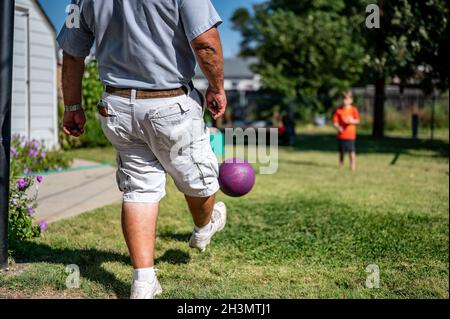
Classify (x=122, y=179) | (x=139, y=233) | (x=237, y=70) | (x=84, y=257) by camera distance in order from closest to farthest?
(x=139, y=233)
(x=122, y=179)
(x=84, y=257)
(x=237, y=70)

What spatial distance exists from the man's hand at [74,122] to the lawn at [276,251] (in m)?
0.84

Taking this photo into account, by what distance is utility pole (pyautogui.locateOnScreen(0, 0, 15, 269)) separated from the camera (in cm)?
324

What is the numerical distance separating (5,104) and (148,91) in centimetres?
97

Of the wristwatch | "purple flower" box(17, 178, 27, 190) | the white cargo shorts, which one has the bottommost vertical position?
"purple flower" box(17, 178, 27, 190)

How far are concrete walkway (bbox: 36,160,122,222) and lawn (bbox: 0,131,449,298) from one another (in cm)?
39

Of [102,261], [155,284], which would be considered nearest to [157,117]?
[155,284]

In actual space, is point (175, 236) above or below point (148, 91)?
below

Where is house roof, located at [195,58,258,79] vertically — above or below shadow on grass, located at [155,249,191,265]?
above

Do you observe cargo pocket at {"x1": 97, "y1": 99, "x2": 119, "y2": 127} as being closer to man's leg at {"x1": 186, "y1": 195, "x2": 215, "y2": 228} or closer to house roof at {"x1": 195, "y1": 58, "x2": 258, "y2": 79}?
man's leg at {"x1": 186, "y1": 195, "x2": 215, "y2": 228}

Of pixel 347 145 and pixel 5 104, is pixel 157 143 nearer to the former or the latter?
pixel 5 104

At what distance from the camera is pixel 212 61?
2.81 meters

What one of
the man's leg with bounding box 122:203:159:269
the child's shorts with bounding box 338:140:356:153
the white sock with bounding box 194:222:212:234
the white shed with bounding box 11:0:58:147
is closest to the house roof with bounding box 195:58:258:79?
the white shed with bounding box 11:0:58:147

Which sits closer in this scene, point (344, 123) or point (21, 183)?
point (21, 183)

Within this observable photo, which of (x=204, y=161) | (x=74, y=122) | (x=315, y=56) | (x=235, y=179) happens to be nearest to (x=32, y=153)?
(x=235, y=179)
